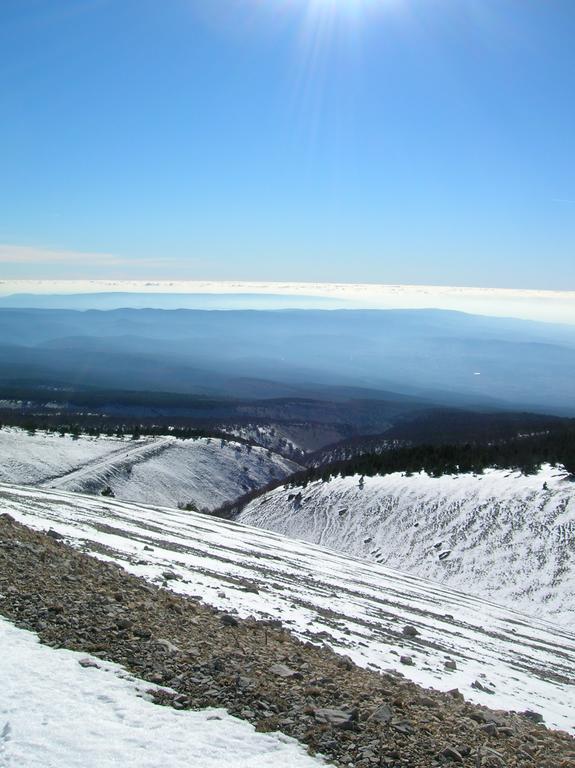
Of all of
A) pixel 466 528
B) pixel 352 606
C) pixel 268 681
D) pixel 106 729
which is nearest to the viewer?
pixel 106 729

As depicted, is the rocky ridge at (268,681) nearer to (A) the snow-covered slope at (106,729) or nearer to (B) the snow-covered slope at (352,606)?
(A) the snow-covered slope at (106,729)

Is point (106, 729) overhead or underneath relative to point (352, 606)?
overhead

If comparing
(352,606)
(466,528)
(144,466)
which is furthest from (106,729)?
(144,466)

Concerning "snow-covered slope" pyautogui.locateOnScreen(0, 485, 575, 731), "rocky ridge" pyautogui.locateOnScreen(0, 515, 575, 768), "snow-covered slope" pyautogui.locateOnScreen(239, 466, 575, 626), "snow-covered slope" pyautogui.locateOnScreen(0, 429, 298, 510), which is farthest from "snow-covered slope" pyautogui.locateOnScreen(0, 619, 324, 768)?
"snow-covered slope" pyautogui.locateOnScreen(0, 429, 298, 510)

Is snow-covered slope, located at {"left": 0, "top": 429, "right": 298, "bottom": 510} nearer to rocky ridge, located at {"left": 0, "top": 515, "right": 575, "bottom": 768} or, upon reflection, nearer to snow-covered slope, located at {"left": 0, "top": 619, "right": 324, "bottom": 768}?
rocky ridge, located at {"left": 0, "top": 515, "right": 575, "bottom": 768}

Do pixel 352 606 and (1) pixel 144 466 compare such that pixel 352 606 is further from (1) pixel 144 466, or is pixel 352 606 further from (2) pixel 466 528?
(1) pixel 144 466

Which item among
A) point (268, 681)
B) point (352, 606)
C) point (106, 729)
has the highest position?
point (106, 729)
